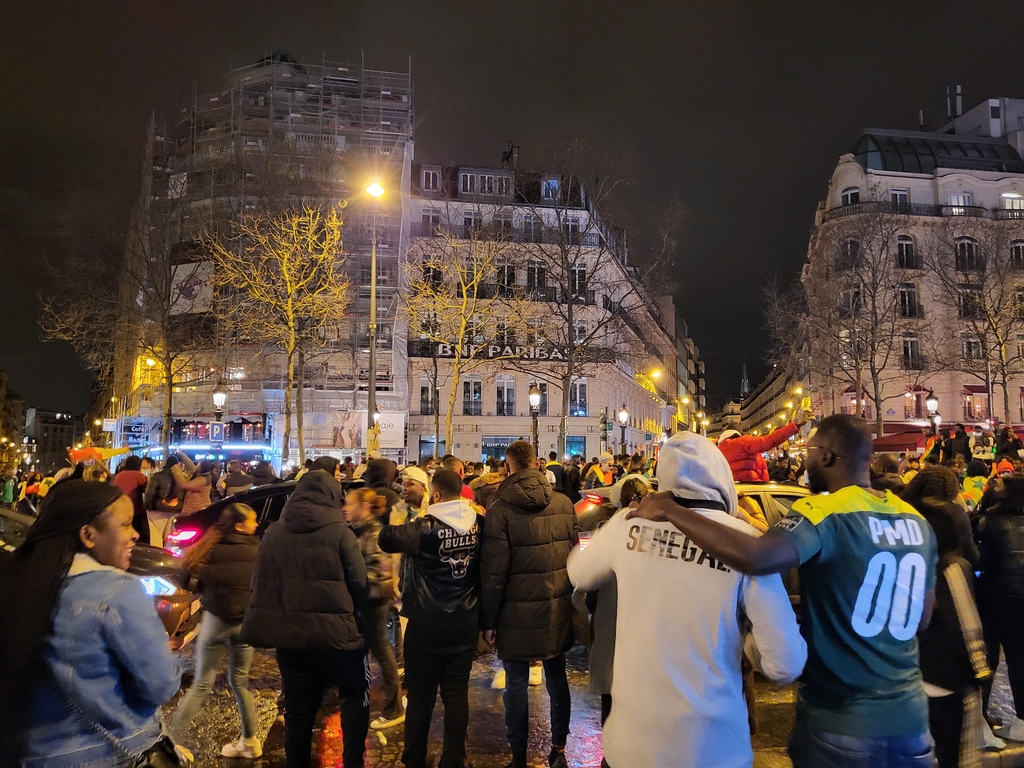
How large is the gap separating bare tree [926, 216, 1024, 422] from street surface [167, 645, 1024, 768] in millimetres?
31066

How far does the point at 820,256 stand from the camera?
41.7 m

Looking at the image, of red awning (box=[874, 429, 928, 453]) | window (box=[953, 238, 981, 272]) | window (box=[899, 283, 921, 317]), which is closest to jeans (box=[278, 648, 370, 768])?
red awning (box=[874, 429, 928, 453])

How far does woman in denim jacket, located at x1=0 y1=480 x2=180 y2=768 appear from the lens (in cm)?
220

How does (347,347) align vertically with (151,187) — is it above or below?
below

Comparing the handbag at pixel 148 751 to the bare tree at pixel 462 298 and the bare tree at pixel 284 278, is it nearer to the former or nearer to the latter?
the bare tree at pixel 462 298

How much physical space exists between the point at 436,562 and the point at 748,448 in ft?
15.4

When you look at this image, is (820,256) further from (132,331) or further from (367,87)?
(132,331)

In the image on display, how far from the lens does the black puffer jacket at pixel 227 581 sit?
497 centimetres

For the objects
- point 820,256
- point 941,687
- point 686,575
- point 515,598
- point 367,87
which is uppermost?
point 367,87

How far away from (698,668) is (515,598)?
2.28 m

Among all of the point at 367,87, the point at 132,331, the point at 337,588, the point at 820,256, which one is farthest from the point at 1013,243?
the point at 337,588

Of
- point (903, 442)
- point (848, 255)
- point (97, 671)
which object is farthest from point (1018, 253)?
point (97, 671)

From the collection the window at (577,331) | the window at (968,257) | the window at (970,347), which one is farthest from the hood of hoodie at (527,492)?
the window at (970,347)

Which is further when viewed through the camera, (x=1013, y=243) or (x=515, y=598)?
(x=1013, y=243)
